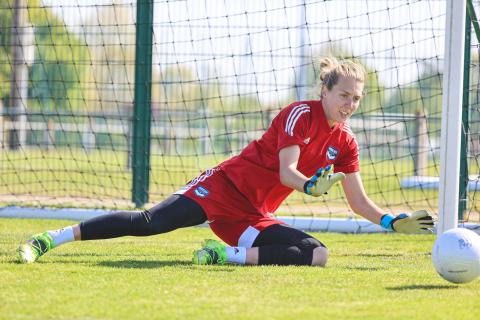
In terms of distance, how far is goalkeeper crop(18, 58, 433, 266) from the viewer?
5508 mm

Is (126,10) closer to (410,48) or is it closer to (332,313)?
(410,48)

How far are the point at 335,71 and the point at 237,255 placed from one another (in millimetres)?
1355

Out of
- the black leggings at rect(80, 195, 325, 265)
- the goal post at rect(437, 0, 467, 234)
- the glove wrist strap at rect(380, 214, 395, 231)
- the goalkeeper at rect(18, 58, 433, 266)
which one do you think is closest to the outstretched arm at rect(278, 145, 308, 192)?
the goalkeeper at rect(18, 58, 433, 266)

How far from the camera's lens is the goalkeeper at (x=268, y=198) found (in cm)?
551

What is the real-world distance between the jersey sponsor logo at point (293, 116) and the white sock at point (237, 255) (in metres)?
0.83

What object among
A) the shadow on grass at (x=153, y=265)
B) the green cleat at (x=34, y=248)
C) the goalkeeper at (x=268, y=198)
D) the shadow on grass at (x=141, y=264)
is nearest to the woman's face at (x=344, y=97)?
the goalkeeper at (x=268, y=198)

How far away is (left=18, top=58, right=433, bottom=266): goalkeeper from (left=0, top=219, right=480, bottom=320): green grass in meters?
0.18

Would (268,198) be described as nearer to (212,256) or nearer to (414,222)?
(212,256)

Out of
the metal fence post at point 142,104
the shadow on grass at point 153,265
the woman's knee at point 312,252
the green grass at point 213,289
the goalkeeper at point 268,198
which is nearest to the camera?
the green grass at point 213,289

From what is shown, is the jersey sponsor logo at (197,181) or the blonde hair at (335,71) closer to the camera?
the blonde hair at (335,71)

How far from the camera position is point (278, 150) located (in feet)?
18.1

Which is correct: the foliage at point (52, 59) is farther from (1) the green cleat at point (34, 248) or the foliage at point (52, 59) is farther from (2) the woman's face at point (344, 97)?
(2) the woman's face at point (344, 97)

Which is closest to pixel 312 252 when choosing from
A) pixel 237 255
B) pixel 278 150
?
pixel 237 255

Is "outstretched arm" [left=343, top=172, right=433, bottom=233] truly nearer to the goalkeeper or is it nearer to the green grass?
the goalkeeper
